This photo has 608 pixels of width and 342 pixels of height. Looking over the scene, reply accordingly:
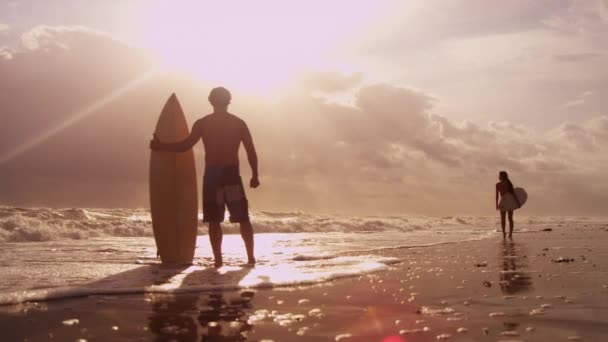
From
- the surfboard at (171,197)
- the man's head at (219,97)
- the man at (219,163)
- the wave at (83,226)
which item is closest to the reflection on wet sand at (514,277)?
the man at (219,163)

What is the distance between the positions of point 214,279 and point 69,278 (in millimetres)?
1326

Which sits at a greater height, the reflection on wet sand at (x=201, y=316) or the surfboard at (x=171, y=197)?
the surfboard at (x=171, y=197)

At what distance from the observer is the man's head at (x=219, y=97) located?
6.40 metres

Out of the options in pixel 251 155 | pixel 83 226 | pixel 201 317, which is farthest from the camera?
pixel 83 226

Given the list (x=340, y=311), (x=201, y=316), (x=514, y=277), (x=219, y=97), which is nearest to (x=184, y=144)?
(x=219, y=97)

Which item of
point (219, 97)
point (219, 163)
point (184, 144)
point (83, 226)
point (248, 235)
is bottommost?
point (83, 226)

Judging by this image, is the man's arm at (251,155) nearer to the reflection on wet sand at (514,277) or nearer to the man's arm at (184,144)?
the man's arm at (184,144)

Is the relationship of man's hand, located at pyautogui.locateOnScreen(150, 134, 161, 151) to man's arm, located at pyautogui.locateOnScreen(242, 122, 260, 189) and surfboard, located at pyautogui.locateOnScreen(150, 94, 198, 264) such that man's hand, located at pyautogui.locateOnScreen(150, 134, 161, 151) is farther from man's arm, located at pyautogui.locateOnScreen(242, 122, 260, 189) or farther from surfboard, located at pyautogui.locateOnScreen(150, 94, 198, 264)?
→ man's arm, located at pyautogui.locateOnScreen(242, 122, 260, 189)

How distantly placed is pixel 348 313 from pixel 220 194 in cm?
322

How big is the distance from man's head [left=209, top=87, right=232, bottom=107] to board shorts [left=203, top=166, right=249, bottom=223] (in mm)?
737

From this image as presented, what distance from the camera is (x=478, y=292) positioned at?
4.34m

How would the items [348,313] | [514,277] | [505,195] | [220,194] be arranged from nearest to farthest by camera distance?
[348,313]
[514,277]
[220,194]
[505,195]

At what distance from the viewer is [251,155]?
22.1 ft

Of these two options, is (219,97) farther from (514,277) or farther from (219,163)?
(514,277)
